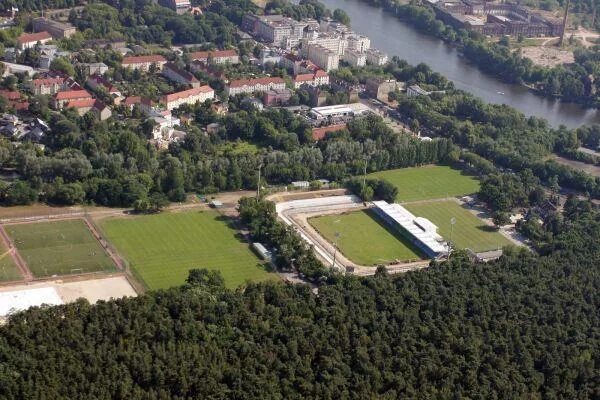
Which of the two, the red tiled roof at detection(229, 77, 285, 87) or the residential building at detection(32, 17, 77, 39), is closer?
the red tiled roof at detection(229, 77, 285, 87)

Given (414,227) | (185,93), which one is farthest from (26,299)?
(185,93)

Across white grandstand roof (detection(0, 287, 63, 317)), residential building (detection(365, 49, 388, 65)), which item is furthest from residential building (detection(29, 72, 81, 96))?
residential building (detection(365, 49, 388, 65))

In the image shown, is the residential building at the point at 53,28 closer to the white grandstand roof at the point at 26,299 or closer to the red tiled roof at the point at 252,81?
the red tiled roof at the point at 252,81

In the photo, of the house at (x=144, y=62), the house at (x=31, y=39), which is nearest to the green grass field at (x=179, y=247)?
the house at (x=144, y=62)

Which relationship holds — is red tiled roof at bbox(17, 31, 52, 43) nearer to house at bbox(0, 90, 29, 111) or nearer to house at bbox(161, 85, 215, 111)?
house at bbox(0, 90, 29, 111)

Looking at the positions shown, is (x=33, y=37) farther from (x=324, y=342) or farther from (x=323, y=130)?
(x=324, y=342)

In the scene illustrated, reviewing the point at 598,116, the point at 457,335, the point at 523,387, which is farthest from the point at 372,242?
the point at 598,116
